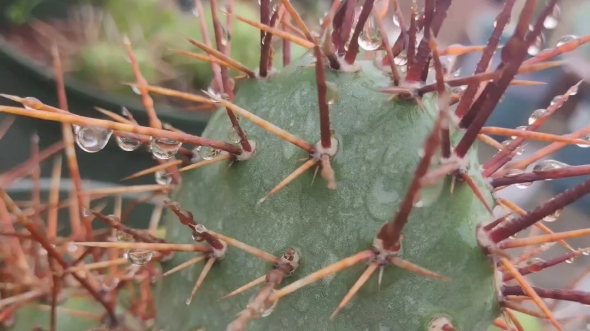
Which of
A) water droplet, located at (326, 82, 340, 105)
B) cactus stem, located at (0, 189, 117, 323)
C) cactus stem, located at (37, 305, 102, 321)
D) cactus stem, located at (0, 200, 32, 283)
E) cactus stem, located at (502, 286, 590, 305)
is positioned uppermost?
water droplet, located at (326, 82, 340, 105)

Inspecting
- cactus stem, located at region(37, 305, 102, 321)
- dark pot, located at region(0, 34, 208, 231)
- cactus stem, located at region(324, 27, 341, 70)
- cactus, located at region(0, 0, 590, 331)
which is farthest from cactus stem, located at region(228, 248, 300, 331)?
dark pot, located at region(0, 34, 208, 231)

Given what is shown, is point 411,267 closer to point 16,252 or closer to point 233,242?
point 233,242

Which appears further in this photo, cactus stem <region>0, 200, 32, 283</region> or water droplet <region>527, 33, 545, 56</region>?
cactus stem <region>0, 200, 32, 283</region>

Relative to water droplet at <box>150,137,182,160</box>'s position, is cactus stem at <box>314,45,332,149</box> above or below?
above

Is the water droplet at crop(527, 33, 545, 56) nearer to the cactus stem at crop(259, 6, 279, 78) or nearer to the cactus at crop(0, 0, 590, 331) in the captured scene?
the cactus at crop(0, 0, 590, 331)

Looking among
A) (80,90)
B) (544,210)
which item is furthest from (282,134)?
(80,90)

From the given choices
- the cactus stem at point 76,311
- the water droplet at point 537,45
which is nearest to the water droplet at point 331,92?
the water droplet at point 537,45

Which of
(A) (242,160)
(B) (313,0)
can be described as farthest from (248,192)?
(B) (313,0)
